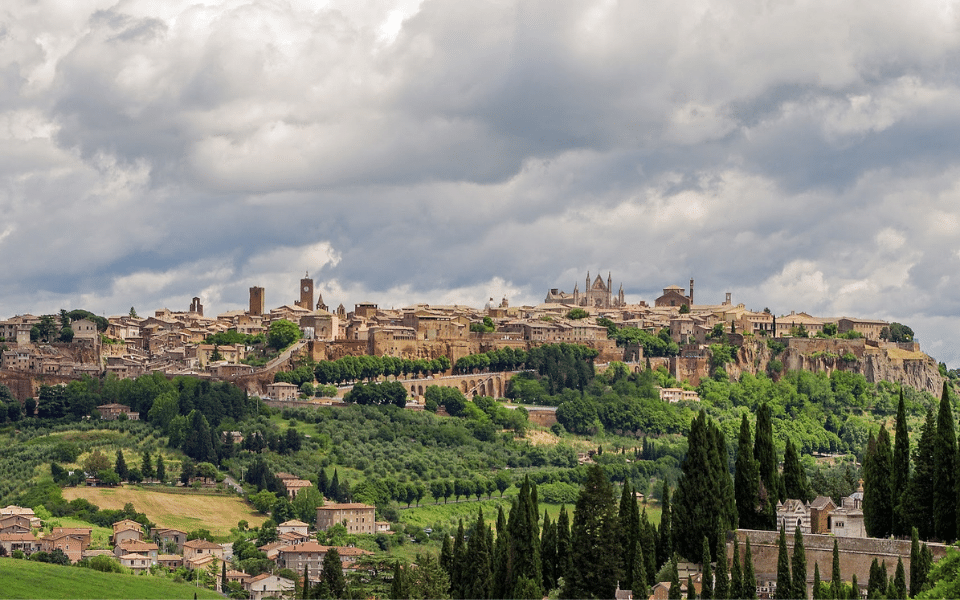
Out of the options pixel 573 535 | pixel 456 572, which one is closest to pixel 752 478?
pixel 573 535

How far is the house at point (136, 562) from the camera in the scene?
70000 millimetres

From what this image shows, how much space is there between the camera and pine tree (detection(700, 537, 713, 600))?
4069 cm

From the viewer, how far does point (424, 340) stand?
11212 cm

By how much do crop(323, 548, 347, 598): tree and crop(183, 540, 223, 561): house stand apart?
50.2ft

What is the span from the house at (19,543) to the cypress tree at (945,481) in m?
43.1

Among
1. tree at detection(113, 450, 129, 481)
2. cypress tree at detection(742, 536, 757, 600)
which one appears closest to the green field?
tree at detection(113, 450, 129, 481)

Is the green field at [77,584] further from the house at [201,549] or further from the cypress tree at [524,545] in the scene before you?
the cypress tree at [524,545]

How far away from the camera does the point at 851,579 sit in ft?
134

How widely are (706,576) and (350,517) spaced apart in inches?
1539

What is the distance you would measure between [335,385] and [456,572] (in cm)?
5655

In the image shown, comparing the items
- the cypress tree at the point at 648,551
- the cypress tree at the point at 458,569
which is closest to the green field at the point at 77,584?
the cypress tree at the point at 458,569

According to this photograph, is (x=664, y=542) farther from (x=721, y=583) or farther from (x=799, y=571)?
(x=799, y=571)

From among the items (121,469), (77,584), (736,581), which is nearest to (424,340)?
(121,469)

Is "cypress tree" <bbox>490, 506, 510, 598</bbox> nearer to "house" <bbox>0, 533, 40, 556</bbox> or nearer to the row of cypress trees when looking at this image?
the row of cypress trees
